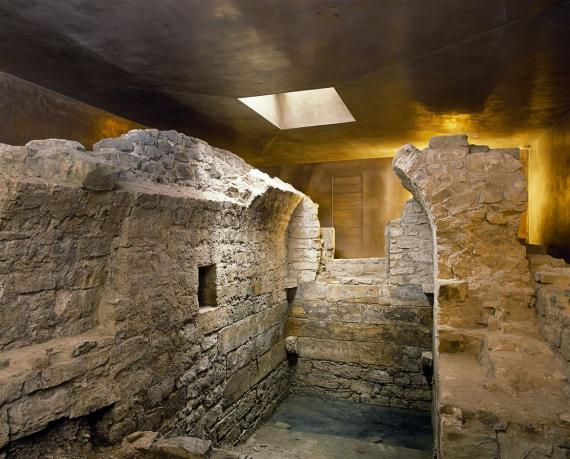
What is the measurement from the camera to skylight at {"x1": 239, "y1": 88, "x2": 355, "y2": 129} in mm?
6900

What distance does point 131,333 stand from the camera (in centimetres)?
331

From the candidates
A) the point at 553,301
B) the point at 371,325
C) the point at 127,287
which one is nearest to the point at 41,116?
the point at 127,287

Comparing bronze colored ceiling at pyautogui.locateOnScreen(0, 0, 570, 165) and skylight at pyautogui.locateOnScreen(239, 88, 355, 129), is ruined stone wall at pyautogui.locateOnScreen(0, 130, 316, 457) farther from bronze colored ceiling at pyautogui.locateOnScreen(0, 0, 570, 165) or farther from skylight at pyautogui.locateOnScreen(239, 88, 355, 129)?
skylight at pyautogui.locateOnScreen(239, 88, 355, 129)

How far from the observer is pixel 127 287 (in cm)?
327

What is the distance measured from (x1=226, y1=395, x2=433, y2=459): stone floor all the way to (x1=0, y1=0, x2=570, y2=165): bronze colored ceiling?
4.44 metres

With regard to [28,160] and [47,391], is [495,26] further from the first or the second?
[47,391]

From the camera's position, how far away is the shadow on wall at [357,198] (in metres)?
10.5

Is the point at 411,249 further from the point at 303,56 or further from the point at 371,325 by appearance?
the point at 303,56

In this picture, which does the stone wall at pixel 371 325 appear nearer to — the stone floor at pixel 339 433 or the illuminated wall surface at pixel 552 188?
the stone floor at pixel 339 433

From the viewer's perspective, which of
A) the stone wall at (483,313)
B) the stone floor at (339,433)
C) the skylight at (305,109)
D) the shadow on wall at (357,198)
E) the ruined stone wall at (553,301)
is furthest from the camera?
the shadow on wall at (357,198)

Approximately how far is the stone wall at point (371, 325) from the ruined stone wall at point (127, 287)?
173 centimetres

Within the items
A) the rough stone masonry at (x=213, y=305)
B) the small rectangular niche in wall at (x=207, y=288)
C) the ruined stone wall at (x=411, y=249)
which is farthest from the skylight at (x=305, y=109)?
the small rectangular niche in wall at (x=207, y=288)

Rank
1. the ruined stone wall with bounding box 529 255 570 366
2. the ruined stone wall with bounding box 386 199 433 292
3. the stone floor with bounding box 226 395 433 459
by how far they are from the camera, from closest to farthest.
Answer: the ruined stone wall with bounding box 529 255 570 366 < the stone floor with bounding box 226 395 433 459 < the ruined stone wall with bounding box 386 199 433 292

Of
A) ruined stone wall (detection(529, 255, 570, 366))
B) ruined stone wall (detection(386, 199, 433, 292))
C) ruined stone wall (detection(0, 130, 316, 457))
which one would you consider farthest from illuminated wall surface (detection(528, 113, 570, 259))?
ruined stone wall (detection(0, 130, 316, 457))
